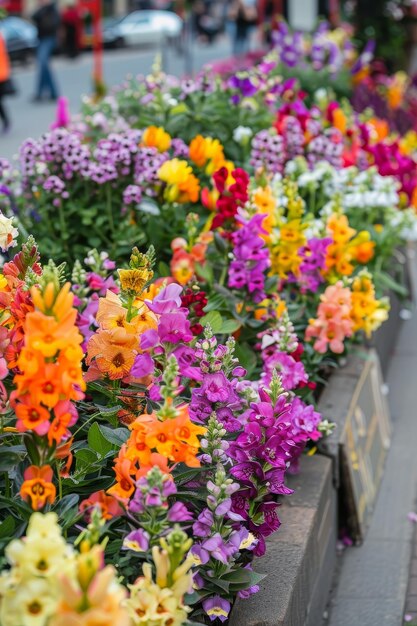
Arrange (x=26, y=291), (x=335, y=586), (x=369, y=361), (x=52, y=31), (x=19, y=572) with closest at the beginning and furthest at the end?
(x=19, y=572) → (x=26, y=291) → (x=335, y=586) → (x=369, y=361) → (x=52, y=31)

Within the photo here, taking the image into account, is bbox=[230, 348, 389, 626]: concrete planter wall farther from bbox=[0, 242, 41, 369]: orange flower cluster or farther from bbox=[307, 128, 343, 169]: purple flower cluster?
bbox=[307, 128, 343, 169]: purple flower cluster

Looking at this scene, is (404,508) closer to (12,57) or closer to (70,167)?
(70,167)

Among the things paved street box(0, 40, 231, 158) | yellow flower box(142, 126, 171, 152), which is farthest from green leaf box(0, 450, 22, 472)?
paved street box(0, 40, 231, 158)

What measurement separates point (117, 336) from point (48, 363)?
2.15ft

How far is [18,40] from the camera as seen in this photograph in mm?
32344

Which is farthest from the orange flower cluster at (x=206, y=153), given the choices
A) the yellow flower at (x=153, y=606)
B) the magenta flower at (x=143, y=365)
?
the yellow flower at (x=153, y=606)

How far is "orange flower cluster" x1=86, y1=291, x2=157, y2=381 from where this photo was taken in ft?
9.37

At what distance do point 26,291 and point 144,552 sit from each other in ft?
2.36

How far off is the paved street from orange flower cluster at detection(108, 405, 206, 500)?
A: 40.1 feet

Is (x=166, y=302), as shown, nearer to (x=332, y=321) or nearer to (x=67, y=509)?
(x=67, y=509)

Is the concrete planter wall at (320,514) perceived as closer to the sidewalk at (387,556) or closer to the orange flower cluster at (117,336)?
the sidewalk at (387,556)

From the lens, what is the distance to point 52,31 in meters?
21.9

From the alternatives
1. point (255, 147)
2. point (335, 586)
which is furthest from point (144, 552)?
point (255, 147)

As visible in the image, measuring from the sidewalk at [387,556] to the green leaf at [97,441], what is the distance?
133cm
